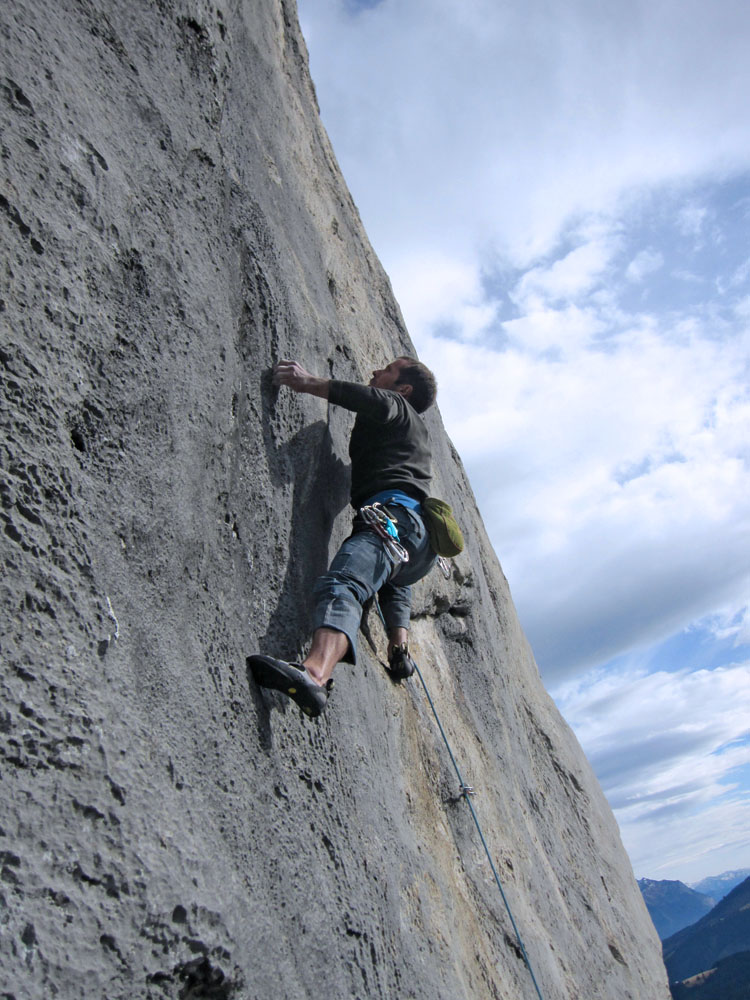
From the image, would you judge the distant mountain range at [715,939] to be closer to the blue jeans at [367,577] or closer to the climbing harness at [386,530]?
the blue jeans at [367,577]

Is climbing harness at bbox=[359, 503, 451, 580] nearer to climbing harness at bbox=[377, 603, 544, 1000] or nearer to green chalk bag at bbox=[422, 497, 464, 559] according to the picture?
green chalk bag at bbox=[422, 497, 464, 559]

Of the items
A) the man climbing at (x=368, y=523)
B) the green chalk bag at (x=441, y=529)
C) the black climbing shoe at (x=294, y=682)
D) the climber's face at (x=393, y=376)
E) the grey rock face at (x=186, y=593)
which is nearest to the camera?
the grey rock face at (x=186, y=593)

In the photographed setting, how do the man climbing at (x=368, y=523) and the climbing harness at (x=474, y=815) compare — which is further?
the climbing harness at (x=474, y=815)

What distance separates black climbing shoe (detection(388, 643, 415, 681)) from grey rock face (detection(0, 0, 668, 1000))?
0.09m

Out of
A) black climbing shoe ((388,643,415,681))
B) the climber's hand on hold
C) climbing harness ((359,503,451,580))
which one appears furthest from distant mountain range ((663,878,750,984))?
the climber's hand on hold

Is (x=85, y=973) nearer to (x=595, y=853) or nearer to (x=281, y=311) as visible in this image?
(x=281, y=311)

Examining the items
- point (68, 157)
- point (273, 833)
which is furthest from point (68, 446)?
point (273, 833)

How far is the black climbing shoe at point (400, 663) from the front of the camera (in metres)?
4.27

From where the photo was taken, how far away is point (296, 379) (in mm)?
3852

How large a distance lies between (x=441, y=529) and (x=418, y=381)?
3.96 feet

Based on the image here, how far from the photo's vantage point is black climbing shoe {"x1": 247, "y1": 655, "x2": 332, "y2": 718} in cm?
279

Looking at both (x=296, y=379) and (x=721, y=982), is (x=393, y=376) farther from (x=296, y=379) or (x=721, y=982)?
(x=721, y=982)

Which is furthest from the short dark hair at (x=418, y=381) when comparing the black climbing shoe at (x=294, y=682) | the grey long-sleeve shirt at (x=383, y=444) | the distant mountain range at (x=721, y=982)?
the distant mountain range at (x=721, y=982)

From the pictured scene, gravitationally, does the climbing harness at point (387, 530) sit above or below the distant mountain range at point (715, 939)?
above
